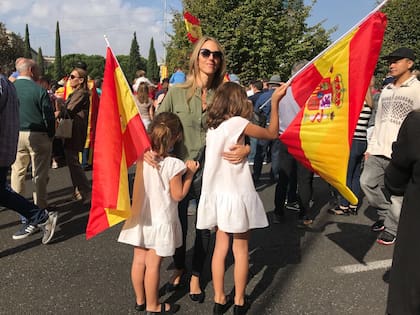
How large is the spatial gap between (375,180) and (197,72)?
8.25 ft

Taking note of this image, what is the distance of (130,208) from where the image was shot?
9.01 ft

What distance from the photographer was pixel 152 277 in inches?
109

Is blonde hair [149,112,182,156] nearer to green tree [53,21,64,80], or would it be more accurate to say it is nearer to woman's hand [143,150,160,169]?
woman's hand [143,150,160,169]

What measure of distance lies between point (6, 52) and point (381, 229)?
42757mm

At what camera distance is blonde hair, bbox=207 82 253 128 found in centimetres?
277

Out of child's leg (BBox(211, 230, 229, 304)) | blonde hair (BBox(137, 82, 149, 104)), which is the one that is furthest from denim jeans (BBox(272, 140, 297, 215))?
blonde hair (BBox(137, 82, 149, 104))

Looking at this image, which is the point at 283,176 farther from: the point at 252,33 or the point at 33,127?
the point at 252,33

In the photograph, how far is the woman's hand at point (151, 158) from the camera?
274 centimetres

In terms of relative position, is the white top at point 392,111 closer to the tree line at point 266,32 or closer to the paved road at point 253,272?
the paved road at point 253,272

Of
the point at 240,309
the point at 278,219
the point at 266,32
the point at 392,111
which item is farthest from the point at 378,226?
the point at 266,32

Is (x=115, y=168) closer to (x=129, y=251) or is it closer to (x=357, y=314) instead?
(x=129, y=251)

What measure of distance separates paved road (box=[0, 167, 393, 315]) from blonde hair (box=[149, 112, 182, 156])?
125cm

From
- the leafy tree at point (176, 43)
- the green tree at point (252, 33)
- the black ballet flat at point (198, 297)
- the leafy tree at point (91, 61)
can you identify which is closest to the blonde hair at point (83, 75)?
the black ballet flat at point (198, 297)

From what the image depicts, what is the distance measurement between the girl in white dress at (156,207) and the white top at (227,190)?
19cm
